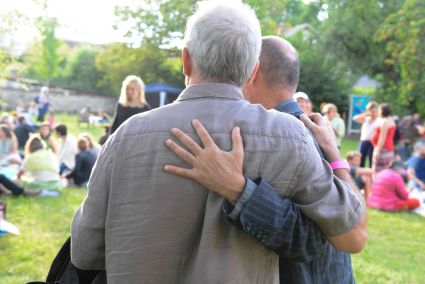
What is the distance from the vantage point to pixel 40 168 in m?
8.80

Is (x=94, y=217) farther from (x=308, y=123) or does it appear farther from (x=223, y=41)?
(x=308, y=123)

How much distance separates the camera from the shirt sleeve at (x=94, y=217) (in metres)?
1.66

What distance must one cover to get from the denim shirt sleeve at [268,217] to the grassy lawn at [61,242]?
3726mm

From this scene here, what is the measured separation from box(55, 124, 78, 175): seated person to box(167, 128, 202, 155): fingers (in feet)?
31.4

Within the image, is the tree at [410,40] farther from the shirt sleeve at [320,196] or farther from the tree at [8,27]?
the shirt sleeve at [320,196]

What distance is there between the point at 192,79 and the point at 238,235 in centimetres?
55

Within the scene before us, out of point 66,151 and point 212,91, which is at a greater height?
point 212,91

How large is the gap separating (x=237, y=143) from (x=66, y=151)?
32.4 feet

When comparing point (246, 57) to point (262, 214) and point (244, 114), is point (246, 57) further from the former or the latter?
point (262, 214)

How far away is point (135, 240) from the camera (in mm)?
1633

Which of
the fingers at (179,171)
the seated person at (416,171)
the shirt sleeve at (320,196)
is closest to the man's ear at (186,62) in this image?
the fingers at (179,171)

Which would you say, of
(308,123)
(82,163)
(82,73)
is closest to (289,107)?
(308,123)

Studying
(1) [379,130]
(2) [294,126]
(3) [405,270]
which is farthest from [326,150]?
(1) [379,130]

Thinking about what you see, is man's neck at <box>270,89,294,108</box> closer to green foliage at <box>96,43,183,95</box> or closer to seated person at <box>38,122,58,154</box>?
seated person at <box>38,122,58,154</box>
